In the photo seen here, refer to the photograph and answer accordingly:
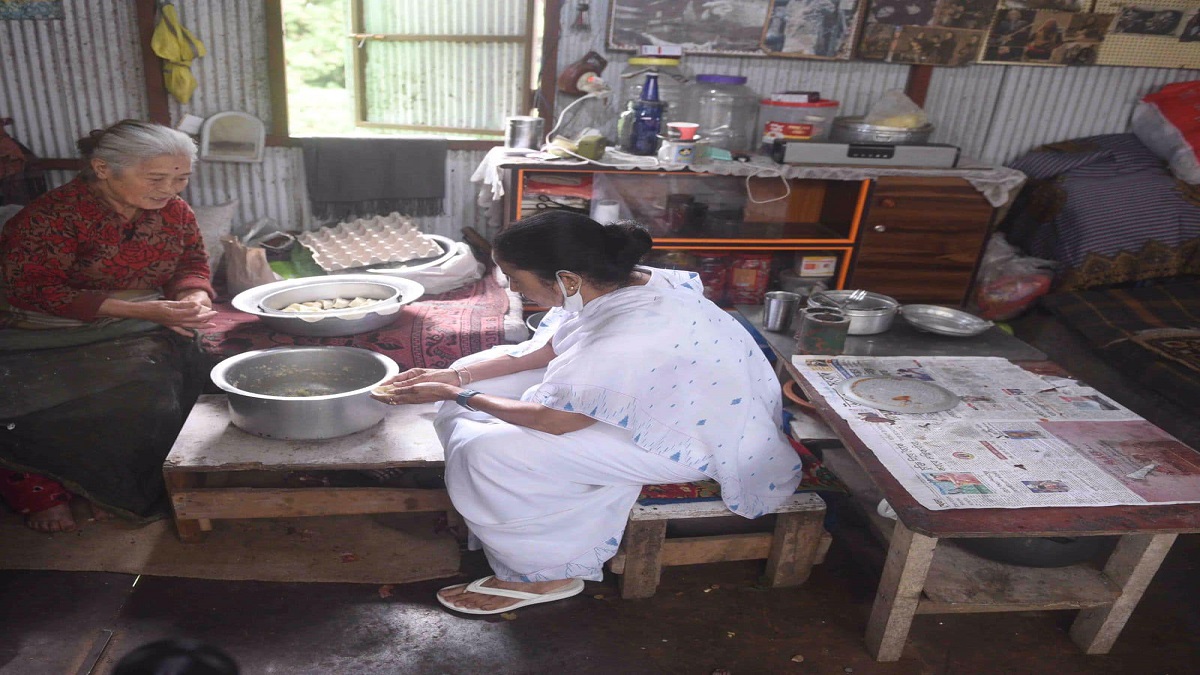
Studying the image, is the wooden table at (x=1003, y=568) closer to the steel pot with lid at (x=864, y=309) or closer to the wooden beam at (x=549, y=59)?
the steel pot with lid at (x=864, y=309)

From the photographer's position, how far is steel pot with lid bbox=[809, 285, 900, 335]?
2.90 metres

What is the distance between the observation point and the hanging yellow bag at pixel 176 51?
12.3 feet

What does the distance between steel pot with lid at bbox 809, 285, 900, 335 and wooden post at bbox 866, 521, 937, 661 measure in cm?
104

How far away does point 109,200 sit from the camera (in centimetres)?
261

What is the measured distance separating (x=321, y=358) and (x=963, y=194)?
3434mm

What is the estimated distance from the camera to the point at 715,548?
2.40 metres

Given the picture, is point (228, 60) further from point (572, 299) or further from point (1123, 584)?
point (1123, 584)

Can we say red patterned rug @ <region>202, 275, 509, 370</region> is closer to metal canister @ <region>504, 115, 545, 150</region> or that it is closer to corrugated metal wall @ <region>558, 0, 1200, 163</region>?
metal canister @ <region>504, 115, 545, 150</region>

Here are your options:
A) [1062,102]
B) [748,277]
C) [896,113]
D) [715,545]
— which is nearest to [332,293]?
[715,545]

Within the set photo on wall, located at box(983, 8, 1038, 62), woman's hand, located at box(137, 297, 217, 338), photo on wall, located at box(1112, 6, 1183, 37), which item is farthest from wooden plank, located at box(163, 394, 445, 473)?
photo on wall, located at box(1112, 6, 1183, 37)

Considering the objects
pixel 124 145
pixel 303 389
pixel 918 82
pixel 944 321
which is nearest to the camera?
pixel 124 145

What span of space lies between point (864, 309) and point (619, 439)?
4.56 feet

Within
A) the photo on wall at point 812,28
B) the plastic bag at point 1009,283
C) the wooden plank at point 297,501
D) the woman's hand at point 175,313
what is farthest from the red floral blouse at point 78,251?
the plastic bag at point 1009,283

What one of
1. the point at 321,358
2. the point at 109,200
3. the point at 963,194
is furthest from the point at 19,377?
the point at 963,194
